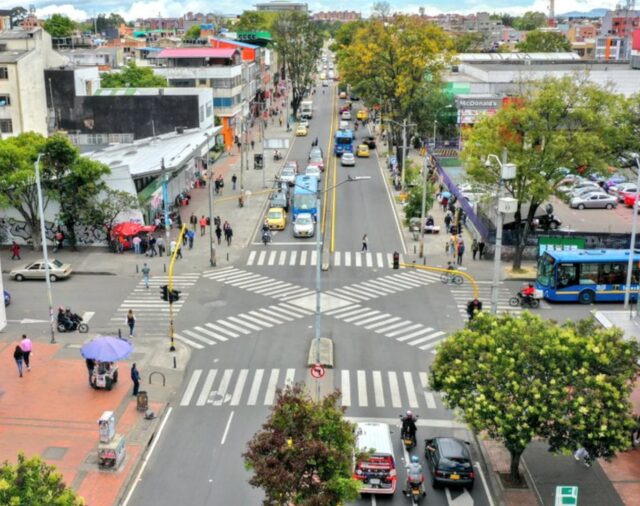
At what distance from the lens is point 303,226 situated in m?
58.1

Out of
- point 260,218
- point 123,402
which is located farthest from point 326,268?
point 123,402

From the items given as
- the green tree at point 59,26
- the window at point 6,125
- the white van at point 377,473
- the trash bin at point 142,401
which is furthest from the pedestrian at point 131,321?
the green tree at point 59,26

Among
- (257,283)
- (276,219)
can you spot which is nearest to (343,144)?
(276,219)

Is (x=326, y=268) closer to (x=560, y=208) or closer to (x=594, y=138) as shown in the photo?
(x=594, y=138)

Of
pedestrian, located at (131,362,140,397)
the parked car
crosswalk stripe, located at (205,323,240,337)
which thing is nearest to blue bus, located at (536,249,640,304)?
crosswalk stripe, located at (205,323,240,337)

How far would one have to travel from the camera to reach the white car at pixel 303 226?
57625 millimetres

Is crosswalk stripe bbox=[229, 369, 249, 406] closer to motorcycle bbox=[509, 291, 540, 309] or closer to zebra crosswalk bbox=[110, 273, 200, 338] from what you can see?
zebra crosswalk bbox=[110, 273, 200, 338]

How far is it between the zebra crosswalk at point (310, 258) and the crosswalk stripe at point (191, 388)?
1796 cm

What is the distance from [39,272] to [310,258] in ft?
57.3

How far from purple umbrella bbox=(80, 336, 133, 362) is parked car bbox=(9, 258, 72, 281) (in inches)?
655

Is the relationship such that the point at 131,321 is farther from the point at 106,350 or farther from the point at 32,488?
the point at 32,488

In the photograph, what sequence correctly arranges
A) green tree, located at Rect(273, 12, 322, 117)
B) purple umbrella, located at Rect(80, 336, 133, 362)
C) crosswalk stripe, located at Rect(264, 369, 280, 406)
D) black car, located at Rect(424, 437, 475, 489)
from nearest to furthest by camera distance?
black car, located at Rect(424, 437, 475, 489) → crosswalk stripe, located at Rect(264, 369, 280, 406) → purple umbrella, located at Rect(80, 336, 133, 362) → green tree, located at Rect(273, 12, 322, 117)

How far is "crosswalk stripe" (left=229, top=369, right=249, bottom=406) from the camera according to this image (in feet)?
101

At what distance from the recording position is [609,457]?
22781mm
